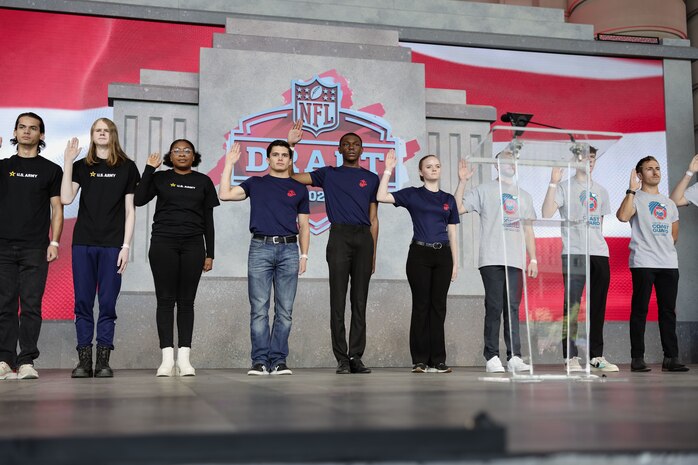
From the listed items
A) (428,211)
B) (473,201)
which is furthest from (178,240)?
(473,201)

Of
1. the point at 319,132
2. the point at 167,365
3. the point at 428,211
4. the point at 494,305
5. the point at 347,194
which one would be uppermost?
the point at 319,132

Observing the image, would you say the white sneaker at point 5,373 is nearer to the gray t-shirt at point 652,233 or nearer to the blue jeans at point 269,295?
the blue jeans at point 269,295

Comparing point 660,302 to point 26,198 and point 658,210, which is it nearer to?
point 658,210

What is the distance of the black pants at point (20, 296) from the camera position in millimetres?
4445

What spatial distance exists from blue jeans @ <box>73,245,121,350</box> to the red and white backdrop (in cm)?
225

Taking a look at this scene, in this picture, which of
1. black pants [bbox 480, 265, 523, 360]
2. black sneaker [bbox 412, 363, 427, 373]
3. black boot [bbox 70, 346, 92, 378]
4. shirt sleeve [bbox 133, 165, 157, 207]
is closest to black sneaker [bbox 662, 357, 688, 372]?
black pants [bbox 480, 265, 523, 360]

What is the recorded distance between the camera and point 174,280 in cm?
462

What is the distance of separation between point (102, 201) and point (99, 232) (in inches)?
7.5

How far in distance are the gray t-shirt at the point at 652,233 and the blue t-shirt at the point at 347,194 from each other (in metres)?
1.99

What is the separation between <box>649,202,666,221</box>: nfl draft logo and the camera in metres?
5.49

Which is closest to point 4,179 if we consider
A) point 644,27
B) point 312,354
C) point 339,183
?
point 339,183

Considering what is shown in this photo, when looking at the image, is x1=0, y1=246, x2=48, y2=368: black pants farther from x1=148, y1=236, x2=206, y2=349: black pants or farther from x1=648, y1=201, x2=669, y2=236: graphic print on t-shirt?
x1=648, y1=201, x2=669, y2=236: graphic print on t-shirt

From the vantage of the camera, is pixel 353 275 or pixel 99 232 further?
pixel 353 275

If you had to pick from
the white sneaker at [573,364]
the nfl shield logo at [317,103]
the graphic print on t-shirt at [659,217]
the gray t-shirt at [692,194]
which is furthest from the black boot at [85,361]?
the gray t-shirt at [692,194]
